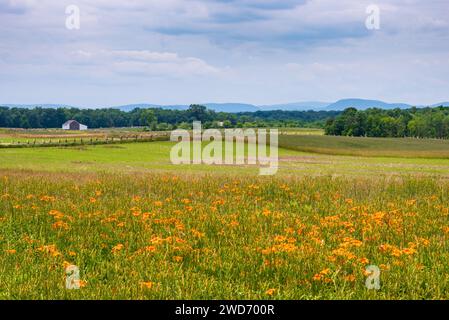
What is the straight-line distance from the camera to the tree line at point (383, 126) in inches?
6412

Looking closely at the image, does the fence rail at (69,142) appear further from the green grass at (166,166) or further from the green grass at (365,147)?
the green grass at (365,147)

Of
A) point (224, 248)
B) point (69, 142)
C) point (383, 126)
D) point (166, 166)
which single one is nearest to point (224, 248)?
point (224, 248)

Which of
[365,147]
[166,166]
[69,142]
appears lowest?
Result: [365,147]

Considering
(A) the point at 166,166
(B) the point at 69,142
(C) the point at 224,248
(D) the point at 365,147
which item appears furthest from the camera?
(D) the point at 365,147

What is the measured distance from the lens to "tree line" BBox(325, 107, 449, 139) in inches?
6412

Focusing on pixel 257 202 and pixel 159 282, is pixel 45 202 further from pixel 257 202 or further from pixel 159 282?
pixel 159 282

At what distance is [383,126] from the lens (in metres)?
167

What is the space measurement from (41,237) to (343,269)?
6.66m

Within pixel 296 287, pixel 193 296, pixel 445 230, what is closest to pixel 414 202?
pixel 445 230

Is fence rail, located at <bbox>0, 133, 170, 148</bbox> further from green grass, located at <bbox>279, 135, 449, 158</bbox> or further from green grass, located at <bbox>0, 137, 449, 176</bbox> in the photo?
green grass, located at <bbox>279, 135, 449, 158</bbox>

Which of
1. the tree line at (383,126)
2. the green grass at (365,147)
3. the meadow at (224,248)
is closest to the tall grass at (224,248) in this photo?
the meadow at (224,248)

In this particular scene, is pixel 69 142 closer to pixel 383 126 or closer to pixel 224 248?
pixel 224 248

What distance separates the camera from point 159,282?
8328 mm

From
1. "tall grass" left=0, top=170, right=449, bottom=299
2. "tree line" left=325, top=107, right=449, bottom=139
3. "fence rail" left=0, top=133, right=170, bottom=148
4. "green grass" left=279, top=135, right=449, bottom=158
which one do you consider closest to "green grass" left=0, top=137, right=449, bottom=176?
"fence rail" left=0, top=133, right=170, bottom=148
